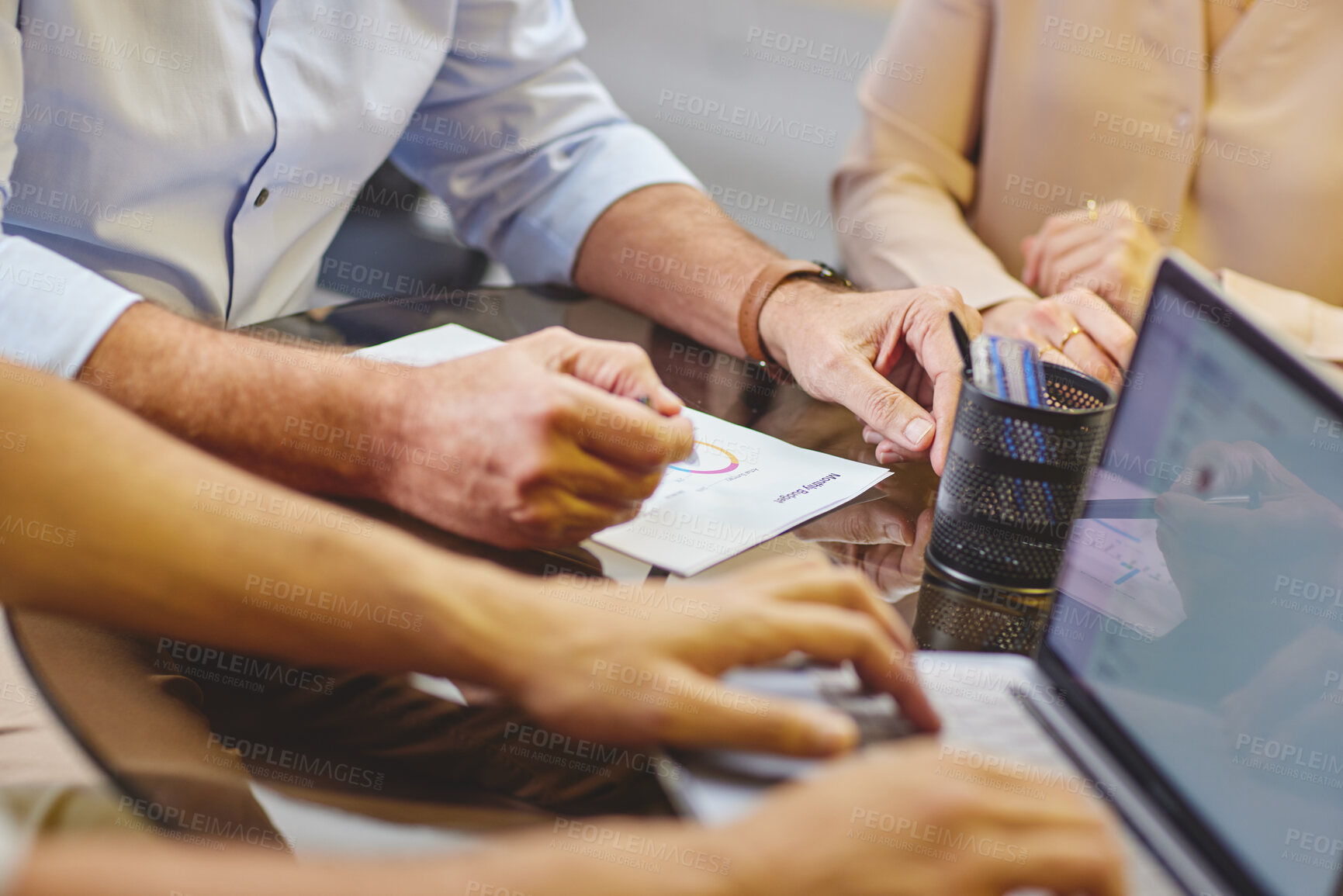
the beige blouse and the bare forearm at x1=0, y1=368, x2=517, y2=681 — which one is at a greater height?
the beige blouse

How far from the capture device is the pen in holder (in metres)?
0.62

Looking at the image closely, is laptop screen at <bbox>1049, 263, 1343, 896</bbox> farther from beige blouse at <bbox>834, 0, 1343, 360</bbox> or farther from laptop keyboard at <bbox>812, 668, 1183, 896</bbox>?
beige blouse at <bbox>834, 0, 1343, 360</bbox>

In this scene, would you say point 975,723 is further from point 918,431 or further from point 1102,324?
point 1102,324

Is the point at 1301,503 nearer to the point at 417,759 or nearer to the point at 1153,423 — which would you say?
the point at 1153,423

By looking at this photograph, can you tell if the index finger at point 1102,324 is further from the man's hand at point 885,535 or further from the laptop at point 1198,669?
the laptop at point 1198,669

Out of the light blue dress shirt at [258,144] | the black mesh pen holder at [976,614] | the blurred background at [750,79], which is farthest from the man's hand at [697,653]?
the blurred background at [750,79]

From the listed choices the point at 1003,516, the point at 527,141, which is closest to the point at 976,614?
the point at 1003,516

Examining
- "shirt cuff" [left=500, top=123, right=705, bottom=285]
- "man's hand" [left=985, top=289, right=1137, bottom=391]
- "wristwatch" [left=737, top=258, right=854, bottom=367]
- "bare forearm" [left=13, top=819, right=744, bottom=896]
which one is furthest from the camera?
Answer: "shirt cuff" [left=500, top=123, right=705, bottom=285]

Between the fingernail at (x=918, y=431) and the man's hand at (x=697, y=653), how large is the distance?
325mm

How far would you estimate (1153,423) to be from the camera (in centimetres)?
53

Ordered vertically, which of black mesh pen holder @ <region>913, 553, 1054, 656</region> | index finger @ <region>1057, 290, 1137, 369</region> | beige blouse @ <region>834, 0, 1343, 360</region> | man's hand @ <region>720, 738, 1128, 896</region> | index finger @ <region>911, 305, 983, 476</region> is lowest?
black mesh pen holder @ <region>913, 553, 1054, 656</region>

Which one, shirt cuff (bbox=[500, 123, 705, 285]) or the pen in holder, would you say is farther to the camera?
shirt cuff (bbox=[500, 123, 705, 285])

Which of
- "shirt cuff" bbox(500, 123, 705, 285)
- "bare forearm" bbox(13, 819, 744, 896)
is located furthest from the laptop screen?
"shirt cuff" bbox(500, 123, 705, 285)

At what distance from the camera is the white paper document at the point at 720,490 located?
65cm
